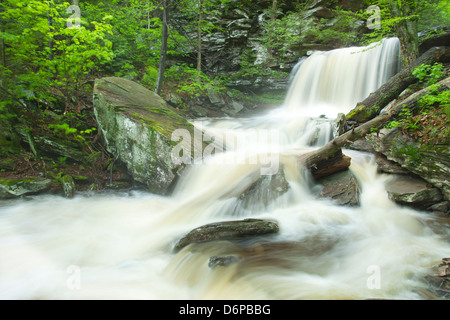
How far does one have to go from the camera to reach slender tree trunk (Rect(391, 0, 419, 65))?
6.23 metres

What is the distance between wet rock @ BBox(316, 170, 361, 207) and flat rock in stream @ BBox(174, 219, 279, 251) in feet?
5.39

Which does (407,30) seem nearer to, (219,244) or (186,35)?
(186,35)

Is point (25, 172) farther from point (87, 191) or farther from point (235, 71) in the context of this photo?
point (235, 71)

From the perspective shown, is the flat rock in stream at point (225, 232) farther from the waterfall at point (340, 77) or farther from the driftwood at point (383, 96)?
the waterfall at point (340, 77)

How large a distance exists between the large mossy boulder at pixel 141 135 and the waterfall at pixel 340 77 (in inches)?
245

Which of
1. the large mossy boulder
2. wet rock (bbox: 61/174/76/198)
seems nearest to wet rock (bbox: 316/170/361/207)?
the large mossy boulder

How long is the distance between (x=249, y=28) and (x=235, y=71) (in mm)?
Answer: 2136

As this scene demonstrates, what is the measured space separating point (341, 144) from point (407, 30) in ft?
15.8

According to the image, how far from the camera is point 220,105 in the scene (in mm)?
11180

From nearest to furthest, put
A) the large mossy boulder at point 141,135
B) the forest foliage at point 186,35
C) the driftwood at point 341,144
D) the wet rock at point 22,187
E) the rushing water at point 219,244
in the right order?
the rushing water at point 219,244, the driftwood at point 341,144, the wet rock at point 22,187, the large mossy boulder at point 141,135, the forest foliage at point 186,35

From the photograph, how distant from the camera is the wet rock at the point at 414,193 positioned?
3.93 meters

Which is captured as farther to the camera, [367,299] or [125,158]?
[125,158]

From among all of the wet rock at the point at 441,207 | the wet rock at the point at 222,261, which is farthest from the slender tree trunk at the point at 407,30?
the wet rock at the point at 222,261

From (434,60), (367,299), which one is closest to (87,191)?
(367,299)
